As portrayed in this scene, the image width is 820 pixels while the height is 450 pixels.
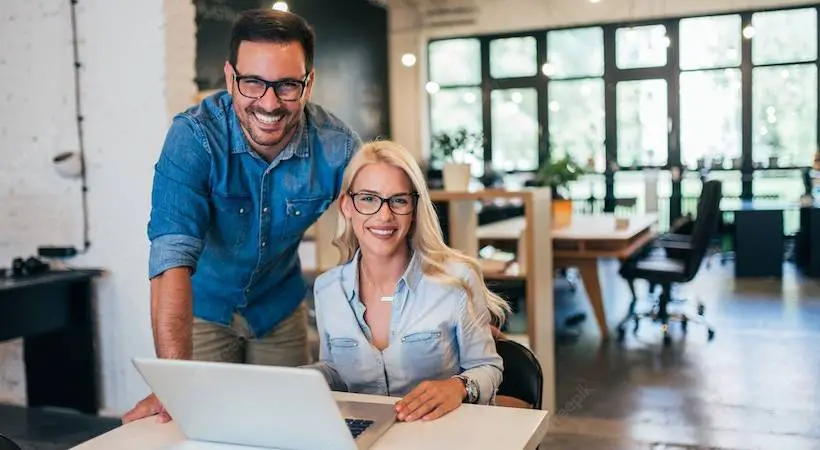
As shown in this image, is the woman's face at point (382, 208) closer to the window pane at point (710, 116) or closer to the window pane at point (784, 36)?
the window pane at point (710, 116)

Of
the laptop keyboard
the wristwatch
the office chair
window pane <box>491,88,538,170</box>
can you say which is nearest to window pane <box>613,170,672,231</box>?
window pane <box>491,88,538,170</box>

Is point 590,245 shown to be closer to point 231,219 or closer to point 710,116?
point 231,219

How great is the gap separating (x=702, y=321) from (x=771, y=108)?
554 centimetres

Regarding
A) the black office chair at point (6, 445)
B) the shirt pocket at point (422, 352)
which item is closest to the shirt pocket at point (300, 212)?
the shirt pocket at point (422, 352)

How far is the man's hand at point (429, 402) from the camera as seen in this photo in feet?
5.06

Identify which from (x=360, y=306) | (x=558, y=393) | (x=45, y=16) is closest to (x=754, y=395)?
(x=558, y=393)

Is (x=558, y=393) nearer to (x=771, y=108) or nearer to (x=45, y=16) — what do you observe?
(x=45, y=16)

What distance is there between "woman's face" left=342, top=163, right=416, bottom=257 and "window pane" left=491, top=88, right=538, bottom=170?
→ 31.9ft

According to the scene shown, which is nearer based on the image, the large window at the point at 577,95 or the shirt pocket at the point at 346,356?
the shirt pocket at the point at 346,356

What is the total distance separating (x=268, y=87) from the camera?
6.10 ft

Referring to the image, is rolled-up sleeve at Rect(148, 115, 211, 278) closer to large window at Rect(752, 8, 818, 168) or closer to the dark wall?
the dark wall

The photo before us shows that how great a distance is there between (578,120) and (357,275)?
967 centimetres

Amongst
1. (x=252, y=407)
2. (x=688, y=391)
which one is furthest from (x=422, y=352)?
(x=688, y=391)

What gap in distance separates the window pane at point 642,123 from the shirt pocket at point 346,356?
31.6 feet
